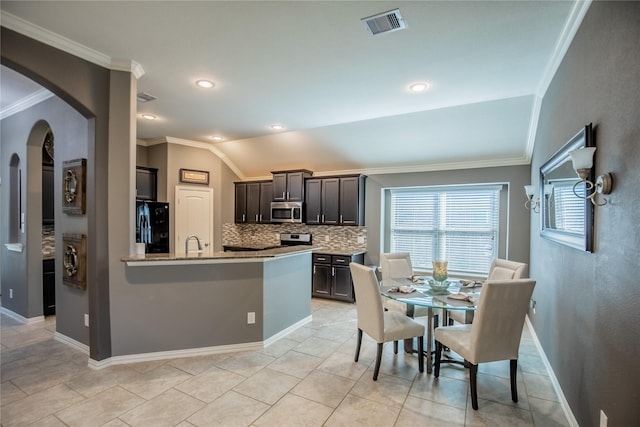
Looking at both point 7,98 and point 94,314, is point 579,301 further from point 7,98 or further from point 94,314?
point 7,98

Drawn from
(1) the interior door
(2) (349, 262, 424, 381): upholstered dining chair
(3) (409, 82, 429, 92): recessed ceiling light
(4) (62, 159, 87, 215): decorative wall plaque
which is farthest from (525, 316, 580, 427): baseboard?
(1) the interior door

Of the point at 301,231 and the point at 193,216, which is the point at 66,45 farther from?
the point at 301,231

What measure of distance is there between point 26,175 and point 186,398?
12.2 ft

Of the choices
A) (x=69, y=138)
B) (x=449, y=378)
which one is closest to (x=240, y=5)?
(x=69, y=138)

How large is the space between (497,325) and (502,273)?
1111 millimetres

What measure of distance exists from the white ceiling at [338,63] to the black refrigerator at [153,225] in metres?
1.26

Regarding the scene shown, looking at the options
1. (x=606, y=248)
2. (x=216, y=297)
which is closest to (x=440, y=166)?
(x=606, y=248)

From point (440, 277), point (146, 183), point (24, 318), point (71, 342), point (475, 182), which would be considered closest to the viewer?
point (440, 277)

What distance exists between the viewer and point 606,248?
1.64 meters

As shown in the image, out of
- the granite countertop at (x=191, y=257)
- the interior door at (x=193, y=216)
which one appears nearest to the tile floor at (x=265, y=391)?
the granite countertop at (x=191, y=257)

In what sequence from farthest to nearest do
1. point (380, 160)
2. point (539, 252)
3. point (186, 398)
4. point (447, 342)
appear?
point (380, 160)
point (539, 252)
point (447, 342)
point (186, 398)

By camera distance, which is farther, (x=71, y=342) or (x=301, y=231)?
(x=301, y=231)

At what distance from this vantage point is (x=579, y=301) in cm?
206

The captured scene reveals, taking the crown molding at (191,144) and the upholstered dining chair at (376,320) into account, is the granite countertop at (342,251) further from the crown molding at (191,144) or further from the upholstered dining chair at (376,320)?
the crown molding at (191,144)
